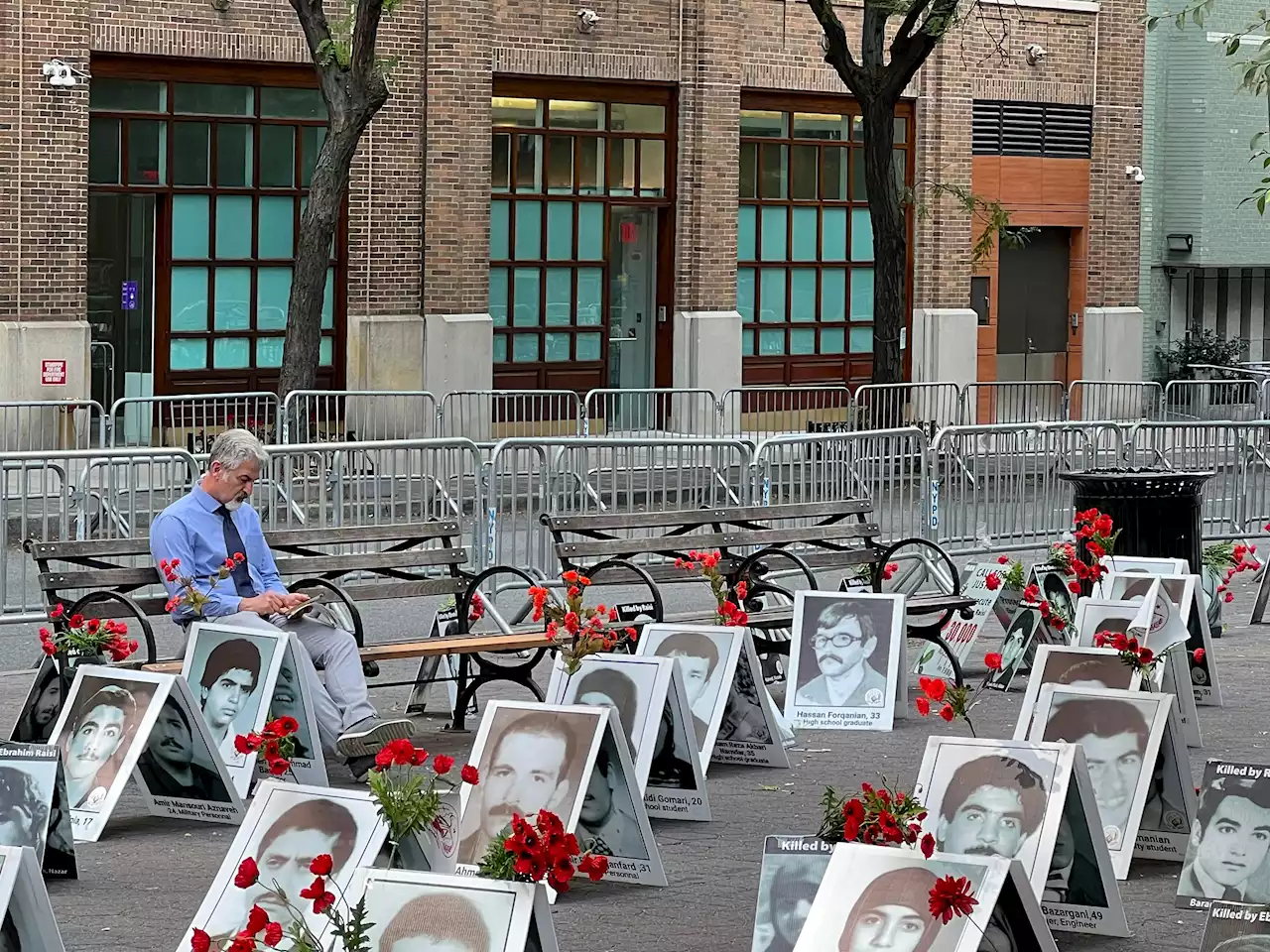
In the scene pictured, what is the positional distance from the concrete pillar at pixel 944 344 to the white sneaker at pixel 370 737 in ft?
72.0

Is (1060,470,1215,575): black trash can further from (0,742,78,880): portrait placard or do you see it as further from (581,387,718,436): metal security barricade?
(581,387,718,436): metal security barricade

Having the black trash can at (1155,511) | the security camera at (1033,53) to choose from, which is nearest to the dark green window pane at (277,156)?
the security camera at (1033,53)

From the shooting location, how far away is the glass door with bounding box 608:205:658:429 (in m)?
27.9

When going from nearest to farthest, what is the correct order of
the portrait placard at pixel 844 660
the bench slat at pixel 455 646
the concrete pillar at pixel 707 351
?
the bench slat at pixel 455 646 → the portrait placard at pixel 844 660 → the concrete pillar at pixel 707 351

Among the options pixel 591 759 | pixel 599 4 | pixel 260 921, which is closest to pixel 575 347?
pixel 599 4

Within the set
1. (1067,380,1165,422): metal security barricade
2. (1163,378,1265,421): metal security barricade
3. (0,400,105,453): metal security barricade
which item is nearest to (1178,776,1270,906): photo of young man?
(0,400,105,453): metal security barricade

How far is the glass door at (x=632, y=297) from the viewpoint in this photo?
91.4 ft

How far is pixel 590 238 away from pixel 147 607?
18007 mm

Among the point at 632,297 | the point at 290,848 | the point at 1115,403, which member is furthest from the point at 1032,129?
the point at 290,848

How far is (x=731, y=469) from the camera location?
15.7m

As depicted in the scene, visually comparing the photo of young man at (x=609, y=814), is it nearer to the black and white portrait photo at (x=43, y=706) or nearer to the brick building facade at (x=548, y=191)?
the black and white portrait photo at (x=43, y=706)

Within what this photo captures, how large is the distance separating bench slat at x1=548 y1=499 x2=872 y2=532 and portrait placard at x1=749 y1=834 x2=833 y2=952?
5.37 metres

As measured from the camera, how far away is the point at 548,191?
26984 mm

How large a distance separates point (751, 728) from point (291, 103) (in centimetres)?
1641
